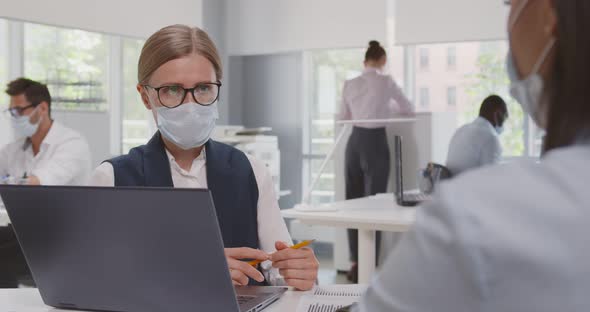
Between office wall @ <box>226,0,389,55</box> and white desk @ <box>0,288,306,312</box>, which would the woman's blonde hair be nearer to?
white desk @ <box>0,288,306,312</box>

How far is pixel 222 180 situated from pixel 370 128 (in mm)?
3382

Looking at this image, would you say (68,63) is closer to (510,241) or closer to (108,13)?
(108,13)

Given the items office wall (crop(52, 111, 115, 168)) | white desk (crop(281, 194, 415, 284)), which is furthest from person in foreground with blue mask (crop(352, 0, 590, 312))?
office wall (crop(52, 111, 115, 168))

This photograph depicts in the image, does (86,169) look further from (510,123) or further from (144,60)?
(510,123)

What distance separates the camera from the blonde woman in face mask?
163cm

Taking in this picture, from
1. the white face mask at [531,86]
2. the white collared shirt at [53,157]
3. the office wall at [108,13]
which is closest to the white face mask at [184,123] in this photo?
the white face mask at [531,86]

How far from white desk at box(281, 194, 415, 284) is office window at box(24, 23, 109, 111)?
2785mm

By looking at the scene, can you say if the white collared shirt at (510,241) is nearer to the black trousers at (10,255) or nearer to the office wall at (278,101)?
the black trousers at (10,255)

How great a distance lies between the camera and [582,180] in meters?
0.49

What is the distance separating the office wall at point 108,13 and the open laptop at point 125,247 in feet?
13.1

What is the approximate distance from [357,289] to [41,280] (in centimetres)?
68

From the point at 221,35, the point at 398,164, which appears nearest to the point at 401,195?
Answer: the point at 398,164

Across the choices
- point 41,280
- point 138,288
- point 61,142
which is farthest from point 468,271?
point 61,142

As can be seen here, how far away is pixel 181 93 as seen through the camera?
65.7 inches
